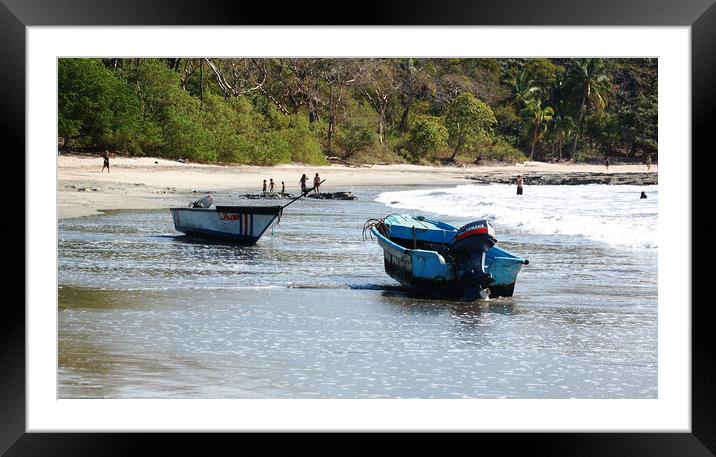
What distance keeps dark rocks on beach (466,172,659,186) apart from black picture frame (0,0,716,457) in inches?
661

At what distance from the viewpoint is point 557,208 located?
711 inches

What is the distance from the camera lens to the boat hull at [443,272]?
9133mm

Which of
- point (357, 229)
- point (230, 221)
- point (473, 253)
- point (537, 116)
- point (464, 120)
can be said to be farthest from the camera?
point (537, 116)

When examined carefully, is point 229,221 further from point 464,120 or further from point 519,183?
point 464,120

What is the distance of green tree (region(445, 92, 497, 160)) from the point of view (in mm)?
23781

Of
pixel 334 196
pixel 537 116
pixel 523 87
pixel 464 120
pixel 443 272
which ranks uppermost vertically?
pixel 523 87

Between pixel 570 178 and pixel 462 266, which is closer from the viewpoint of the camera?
pixel 462 266

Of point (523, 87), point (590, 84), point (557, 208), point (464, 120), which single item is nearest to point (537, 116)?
point (523, 87)

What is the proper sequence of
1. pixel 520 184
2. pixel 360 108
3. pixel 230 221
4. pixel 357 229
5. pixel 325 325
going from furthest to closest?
pixel 360 108
pixel 520 184
pixel 357 229
pixel 230 221
pixel 325 325

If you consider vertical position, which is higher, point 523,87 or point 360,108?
point 523,87

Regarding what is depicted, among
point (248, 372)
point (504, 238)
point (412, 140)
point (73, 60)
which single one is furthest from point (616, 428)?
point (412, 140)
